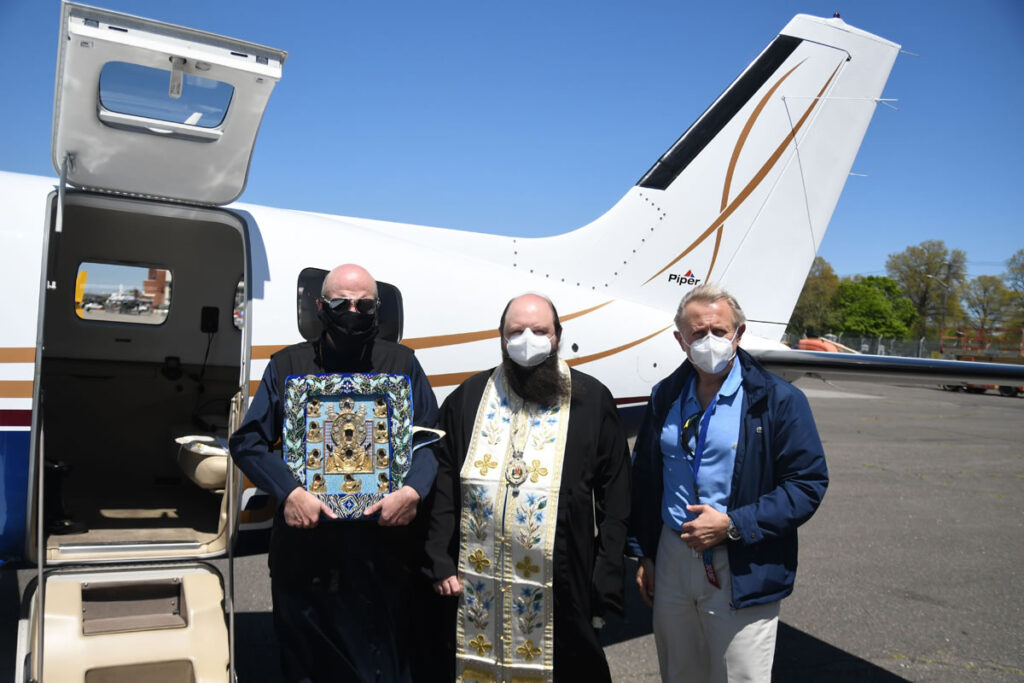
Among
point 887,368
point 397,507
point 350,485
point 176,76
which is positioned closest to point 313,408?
point 350,485

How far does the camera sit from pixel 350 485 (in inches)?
113

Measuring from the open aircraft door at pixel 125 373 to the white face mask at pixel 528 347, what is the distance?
1.55 m

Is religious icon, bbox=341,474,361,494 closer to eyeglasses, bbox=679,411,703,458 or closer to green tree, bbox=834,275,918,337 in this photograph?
eyeglasses, bbox=679,411,703,458

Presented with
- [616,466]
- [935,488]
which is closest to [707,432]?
[616,466]

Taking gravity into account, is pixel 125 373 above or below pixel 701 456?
below

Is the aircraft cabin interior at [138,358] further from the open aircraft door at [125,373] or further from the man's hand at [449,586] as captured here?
the man's hand at [449,586]

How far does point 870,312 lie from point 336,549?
249 ft

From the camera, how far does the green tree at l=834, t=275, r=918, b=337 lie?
227 ft

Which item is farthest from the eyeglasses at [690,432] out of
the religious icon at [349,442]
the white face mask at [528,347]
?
the religious icon at [349,442]

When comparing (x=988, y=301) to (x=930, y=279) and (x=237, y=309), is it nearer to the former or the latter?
(x=930, y=279)

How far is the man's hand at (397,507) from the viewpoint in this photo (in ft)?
9.10

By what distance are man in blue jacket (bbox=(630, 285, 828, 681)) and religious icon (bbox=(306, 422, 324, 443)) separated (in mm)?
1277

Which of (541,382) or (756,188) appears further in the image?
(756,188)

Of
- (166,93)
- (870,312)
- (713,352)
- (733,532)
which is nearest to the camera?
(733,532)
